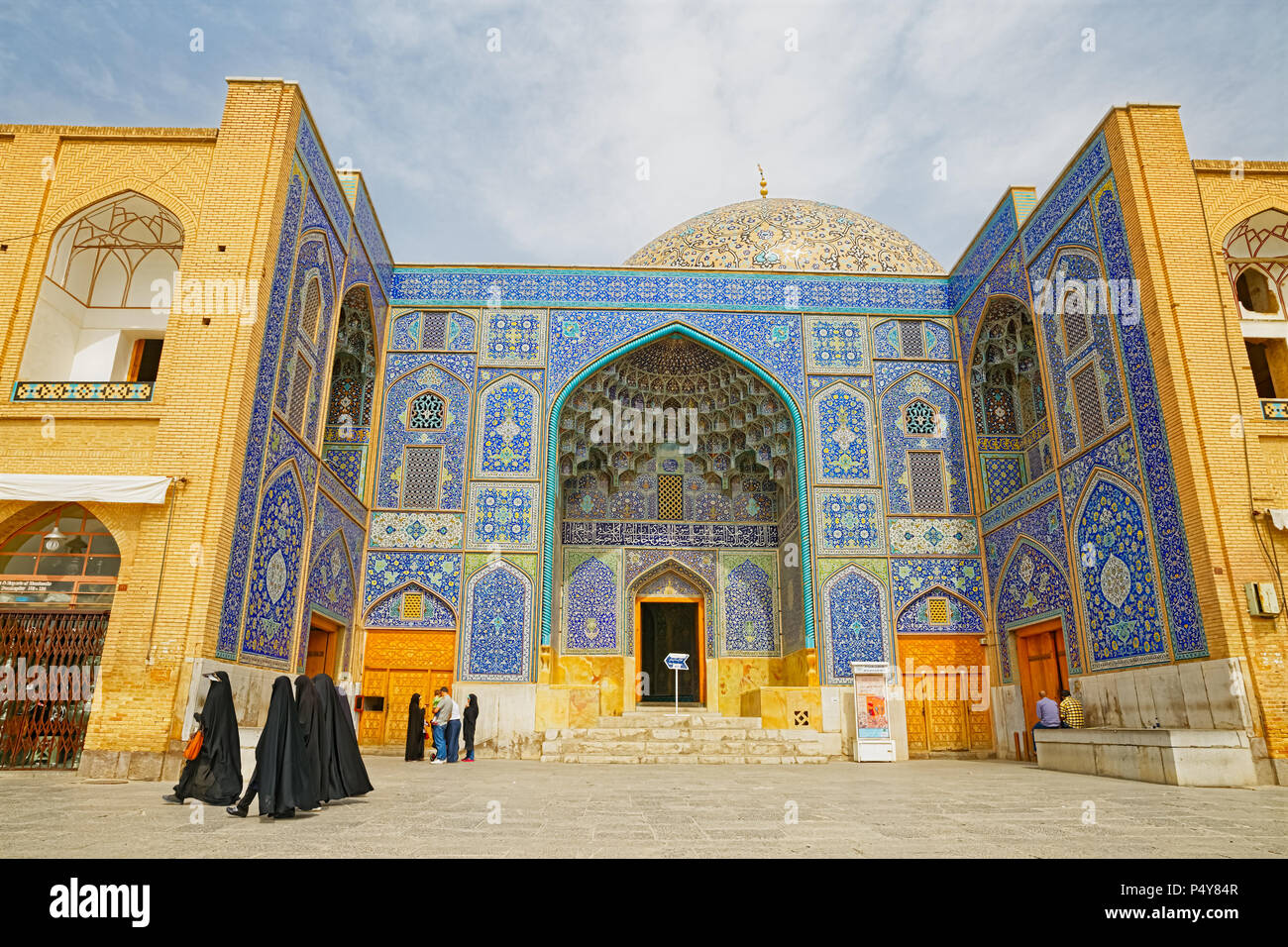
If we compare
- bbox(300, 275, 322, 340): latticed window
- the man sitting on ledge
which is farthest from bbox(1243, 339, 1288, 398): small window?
bbox(300, 275, 322, 340): latticed window

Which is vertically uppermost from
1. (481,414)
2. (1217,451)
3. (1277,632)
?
(481,414)

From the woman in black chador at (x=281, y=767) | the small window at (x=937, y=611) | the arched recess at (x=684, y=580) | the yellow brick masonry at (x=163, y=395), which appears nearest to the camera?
the woman in black chador at (x=281, y=767)

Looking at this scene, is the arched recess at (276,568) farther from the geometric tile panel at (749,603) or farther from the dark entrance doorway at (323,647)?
the geometric tile panel at (749,603)

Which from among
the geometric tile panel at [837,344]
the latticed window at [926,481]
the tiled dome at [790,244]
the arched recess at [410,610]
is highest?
the tiled dome at [790,244]

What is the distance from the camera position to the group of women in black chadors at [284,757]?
499 centimetres

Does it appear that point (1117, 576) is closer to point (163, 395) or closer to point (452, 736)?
point (452, 736)

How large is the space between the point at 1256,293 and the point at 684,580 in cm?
950

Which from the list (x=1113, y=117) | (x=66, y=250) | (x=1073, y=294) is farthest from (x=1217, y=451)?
(x=66, y=250)

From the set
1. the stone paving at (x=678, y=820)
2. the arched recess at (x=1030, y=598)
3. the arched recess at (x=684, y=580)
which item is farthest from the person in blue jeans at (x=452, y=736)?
the arched recess at (x=1030, y=598)

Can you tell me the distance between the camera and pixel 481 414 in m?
13.0

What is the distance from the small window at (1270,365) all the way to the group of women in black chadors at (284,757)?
1094 cm

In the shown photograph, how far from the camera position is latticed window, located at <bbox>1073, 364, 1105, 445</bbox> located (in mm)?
9594
